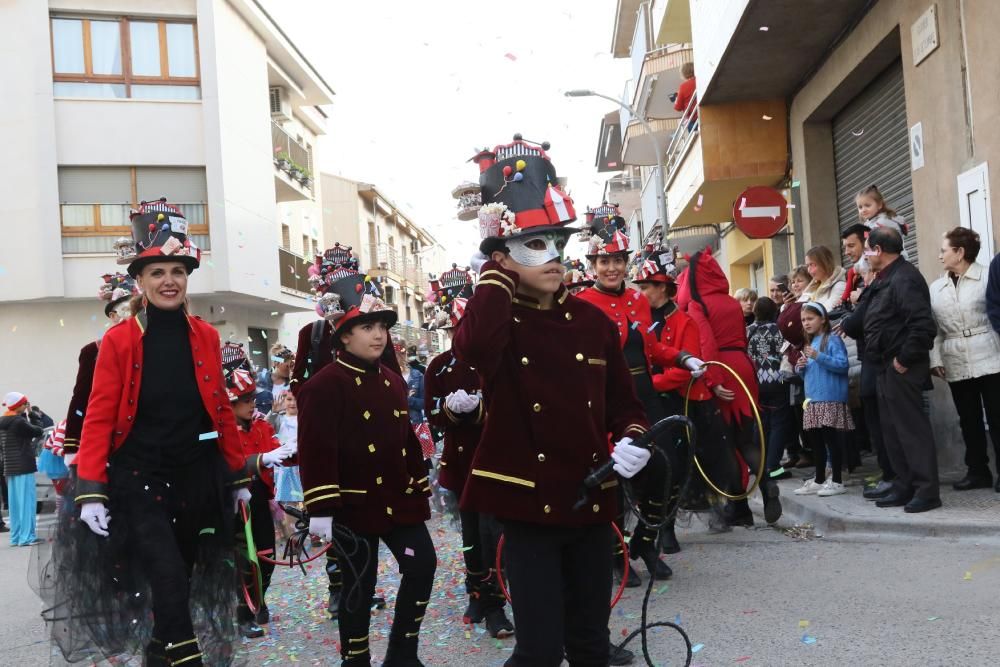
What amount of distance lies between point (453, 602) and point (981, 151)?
20.4ft

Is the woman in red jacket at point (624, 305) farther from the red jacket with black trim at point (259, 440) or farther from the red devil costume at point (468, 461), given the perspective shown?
the red jacket with black trim at point (259, 440)

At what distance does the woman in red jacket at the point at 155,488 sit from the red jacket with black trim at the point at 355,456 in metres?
0.50

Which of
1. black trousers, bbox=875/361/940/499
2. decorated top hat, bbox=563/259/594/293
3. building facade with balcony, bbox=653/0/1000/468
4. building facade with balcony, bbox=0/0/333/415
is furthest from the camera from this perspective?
building facade with balcony, bbox=0/0/333/415

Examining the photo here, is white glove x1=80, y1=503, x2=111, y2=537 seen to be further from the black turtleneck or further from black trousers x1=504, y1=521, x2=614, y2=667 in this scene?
black trousers x1=504, y1=521, x2=614, y2=667

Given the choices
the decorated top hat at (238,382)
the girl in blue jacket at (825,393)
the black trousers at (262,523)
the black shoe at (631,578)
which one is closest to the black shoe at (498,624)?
the black shoe at (631,578)

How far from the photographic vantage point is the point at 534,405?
11.9 feet

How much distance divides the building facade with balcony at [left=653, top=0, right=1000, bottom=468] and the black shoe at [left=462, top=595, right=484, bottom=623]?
562 cm

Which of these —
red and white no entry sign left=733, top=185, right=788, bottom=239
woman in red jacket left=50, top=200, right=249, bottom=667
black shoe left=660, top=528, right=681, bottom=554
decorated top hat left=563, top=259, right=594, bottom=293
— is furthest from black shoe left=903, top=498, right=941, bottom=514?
red and white no entry sign left=733, top=185, right=788, bottom=239

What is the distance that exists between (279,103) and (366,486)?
29.1 metres

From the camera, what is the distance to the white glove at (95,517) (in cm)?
443

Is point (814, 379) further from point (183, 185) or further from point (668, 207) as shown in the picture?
point (183, 185)

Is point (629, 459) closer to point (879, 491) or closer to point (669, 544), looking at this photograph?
point (669, 544)

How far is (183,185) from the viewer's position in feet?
80.5

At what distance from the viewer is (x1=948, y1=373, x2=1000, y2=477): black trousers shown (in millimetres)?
8039
